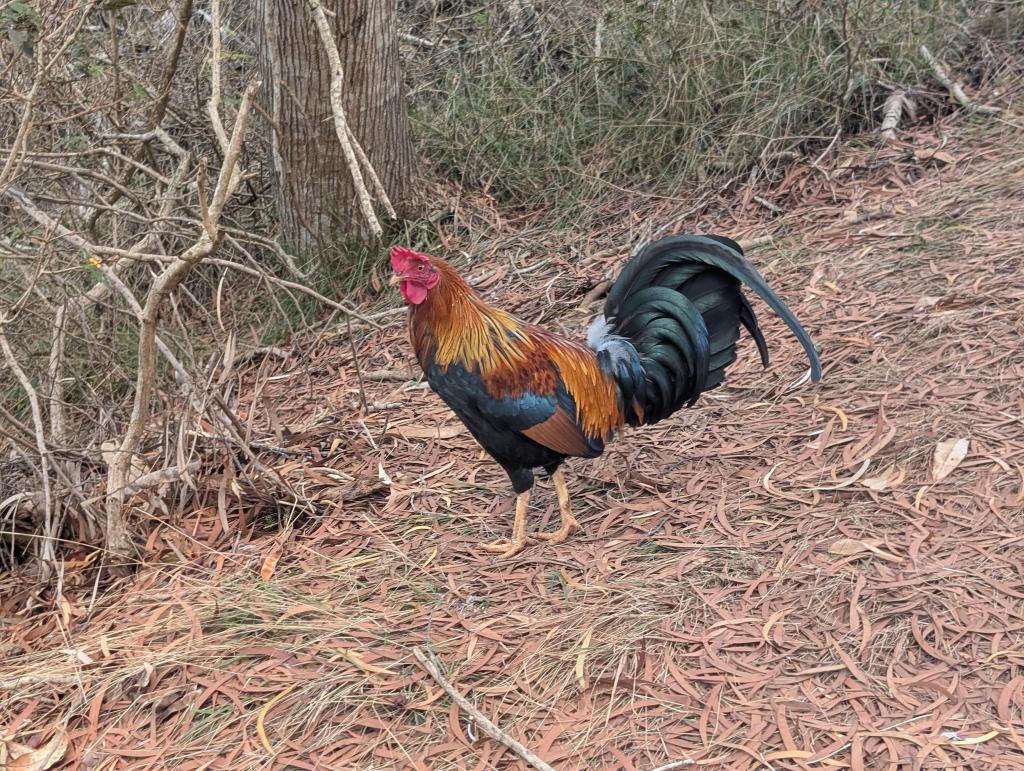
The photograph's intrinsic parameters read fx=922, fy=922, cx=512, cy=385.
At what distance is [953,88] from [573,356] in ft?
14.6

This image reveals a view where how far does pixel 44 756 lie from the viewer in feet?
10.2

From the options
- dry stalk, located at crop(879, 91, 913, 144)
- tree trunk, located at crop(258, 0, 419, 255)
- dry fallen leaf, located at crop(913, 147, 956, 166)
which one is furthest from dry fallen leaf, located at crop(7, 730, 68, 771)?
dry stalk, located at crop(879, 91, 913, 144)

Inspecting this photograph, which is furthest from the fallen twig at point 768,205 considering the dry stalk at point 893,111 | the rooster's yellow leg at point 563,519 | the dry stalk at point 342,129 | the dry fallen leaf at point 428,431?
the dry stalk at point 342,129

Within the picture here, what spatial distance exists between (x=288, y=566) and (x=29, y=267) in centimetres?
277

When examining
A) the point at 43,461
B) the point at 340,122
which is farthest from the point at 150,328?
the point at 340,122

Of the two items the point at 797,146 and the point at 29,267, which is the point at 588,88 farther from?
the point at 29,267

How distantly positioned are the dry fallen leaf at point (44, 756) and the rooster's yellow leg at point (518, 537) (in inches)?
70.1

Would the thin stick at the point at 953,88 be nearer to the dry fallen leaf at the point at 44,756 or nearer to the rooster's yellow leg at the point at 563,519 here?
the rooster's yellow leg at the point at 563,519

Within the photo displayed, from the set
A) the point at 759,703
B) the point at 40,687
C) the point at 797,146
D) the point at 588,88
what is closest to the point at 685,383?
the point at 759,703

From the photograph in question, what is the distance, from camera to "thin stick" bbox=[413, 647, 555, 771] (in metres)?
2.85

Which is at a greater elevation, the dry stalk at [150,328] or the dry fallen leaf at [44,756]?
the dry stalk at [150,328]

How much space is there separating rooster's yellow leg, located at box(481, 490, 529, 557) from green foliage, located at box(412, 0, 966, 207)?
344 cm

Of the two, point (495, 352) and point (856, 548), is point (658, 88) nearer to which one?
point (495, 352)

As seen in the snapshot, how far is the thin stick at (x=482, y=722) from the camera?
2.85 m
